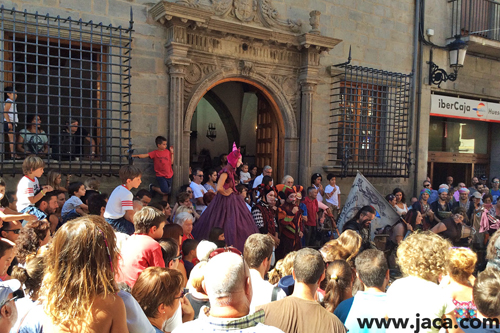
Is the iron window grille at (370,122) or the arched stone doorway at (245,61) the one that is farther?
the iron window grille at (370,122)

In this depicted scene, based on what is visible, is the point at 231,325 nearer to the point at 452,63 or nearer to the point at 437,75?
the point at 437,75

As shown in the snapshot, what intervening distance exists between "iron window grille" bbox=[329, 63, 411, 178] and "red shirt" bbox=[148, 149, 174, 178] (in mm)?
3823

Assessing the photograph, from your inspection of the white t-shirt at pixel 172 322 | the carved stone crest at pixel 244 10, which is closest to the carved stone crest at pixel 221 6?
the carved stone crest at pixel 244 10

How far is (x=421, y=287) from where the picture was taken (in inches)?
98.5

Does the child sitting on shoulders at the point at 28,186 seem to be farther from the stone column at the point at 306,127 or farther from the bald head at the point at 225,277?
the stone column at the point at 306,127

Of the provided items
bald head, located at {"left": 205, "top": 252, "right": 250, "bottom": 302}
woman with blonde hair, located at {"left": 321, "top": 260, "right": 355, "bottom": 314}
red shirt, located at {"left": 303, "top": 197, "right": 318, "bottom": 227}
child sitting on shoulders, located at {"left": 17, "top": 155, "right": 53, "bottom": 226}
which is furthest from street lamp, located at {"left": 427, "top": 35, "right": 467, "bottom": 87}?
bald head, located at {"left": 205, "top": 252, "right": 250, "bottom": 302}

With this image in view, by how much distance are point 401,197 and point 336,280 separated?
6.32 metres

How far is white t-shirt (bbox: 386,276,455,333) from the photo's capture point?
2.38m

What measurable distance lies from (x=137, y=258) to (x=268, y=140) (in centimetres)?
658

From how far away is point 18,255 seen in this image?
10.3 ft

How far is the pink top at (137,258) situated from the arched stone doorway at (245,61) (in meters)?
4.06

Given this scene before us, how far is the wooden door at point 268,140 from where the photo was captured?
29.8 feet

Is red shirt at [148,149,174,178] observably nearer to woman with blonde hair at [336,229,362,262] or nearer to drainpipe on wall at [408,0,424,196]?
woman with blonde hair at [336,229,362,262]

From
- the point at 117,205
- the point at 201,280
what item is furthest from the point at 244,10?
the point at 201,280
